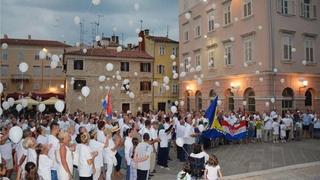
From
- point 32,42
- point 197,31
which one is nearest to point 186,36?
point 197,31

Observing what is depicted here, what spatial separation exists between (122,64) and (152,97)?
17.9ft

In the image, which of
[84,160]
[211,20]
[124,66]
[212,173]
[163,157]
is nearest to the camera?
[212,173]

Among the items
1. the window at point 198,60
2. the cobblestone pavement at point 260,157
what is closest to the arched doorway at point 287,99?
the cobblestone pavement at point 260,157

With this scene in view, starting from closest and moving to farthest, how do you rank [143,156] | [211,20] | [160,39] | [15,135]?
1. [15,135]
2. [143,156]
3. [211,20]
4. [160,39]

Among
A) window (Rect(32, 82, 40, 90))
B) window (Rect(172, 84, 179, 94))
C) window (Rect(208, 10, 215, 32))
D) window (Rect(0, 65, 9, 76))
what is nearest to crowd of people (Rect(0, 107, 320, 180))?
window (Rect(208, 10, 215, 32))

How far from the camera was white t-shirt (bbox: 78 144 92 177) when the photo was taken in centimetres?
791

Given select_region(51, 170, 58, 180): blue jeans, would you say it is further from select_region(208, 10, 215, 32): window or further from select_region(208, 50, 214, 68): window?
select_region(208, 10, 215, 32): window

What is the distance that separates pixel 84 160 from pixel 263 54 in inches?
799

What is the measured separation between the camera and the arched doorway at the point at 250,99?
1069 inches

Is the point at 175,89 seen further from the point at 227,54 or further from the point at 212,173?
the point at 212,173

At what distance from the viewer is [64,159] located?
7.53 meters

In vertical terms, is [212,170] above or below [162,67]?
below

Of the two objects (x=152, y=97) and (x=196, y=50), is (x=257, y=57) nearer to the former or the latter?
(x=196, y=50)

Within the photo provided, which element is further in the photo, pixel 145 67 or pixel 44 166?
pixel 145 67
